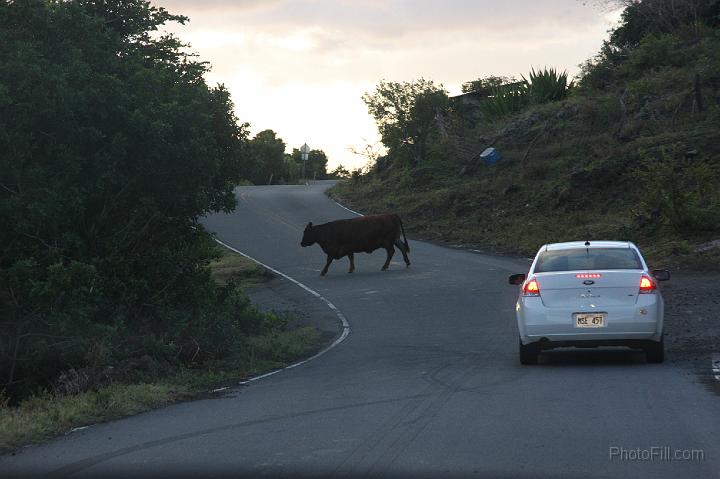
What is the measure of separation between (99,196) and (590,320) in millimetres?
8152

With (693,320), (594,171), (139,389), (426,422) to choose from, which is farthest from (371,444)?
(594,171)

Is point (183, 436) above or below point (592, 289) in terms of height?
below

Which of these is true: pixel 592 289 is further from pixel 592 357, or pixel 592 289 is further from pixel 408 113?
pixel 408 113

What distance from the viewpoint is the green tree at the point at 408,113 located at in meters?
59.6

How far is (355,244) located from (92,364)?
718 inches

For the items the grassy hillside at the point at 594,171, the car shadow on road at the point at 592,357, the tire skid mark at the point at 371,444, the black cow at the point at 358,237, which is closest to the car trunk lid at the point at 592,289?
the car shadow on road at the point at 592,357

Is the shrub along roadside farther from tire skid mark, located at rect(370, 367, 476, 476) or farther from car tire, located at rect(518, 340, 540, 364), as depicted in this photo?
car tire, located at rect(518, 340, 540, 364)

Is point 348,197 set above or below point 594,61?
below

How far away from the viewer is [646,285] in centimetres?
1487

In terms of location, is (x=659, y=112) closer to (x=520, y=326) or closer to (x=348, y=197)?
(x=348, y=197)

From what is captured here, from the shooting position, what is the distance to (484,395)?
40.6 ft

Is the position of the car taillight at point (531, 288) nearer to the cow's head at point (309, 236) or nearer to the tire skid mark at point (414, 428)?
the tire skid mark at point (414, 428)

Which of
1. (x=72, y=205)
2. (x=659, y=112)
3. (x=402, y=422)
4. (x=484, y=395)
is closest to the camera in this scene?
(x=402, y=422)

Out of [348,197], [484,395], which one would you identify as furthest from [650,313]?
[348,197]
